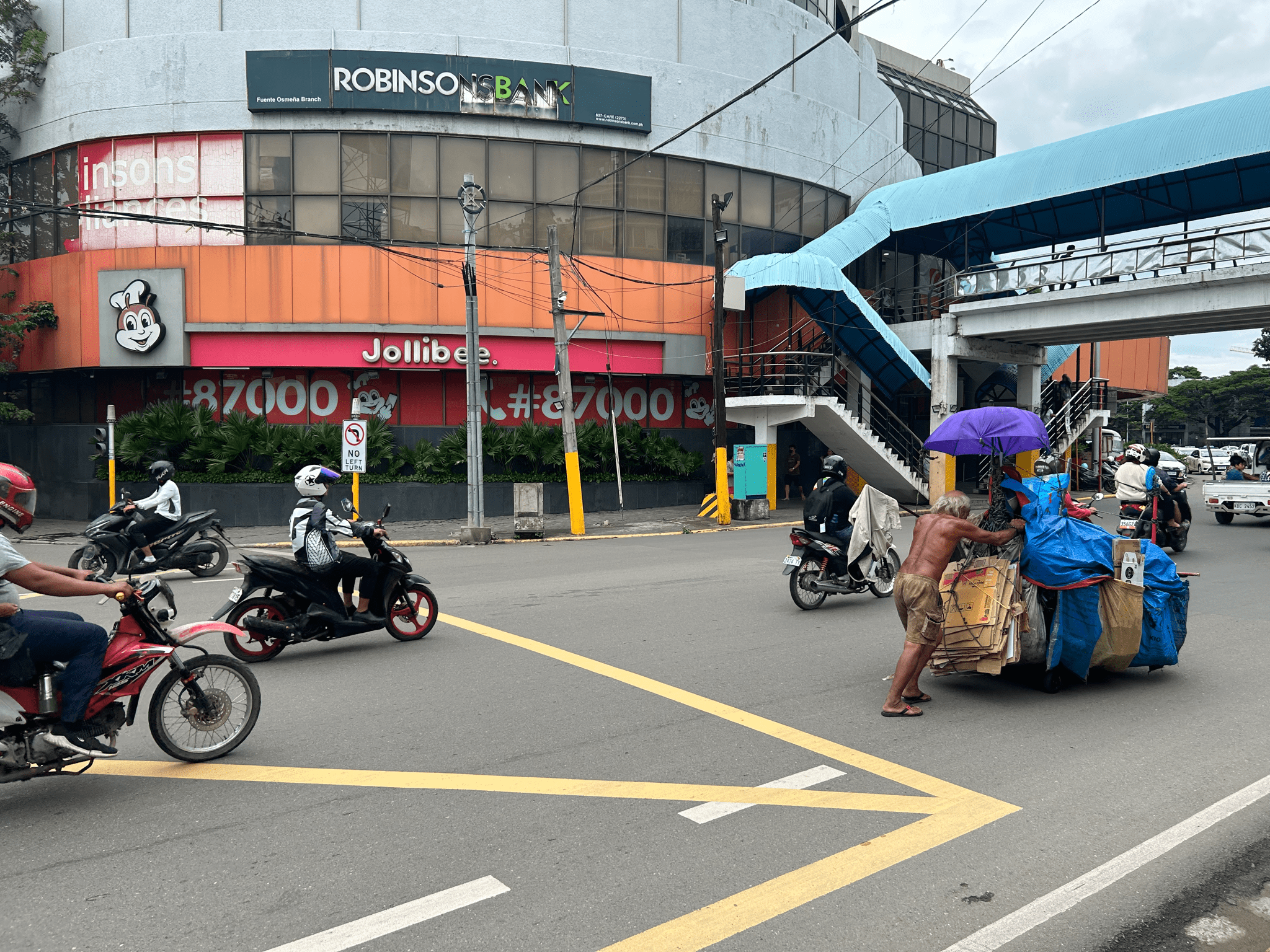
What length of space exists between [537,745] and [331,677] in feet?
8.42

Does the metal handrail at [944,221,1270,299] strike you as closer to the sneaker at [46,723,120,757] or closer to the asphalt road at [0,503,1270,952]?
the asphalt road at [0,503,1270,952]

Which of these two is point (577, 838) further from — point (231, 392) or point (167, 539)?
point (231, 392)

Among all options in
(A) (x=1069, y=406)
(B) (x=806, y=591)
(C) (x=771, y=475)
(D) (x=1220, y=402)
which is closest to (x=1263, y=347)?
(D) (x=1220, y=402)

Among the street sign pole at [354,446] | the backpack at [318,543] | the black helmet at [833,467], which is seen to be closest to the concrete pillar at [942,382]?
the street sign pole at [354,446]

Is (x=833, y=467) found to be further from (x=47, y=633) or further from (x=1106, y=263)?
(x=1106, y=263)

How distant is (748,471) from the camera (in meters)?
22.7

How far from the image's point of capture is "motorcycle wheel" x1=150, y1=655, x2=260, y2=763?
5168 millimetres

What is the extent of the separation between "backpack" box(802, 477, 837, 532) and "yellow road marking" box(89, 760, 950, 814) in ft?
18.7

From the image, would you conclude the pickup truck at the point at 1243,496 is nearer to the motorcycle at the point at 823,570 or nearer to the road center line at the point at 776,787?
the motorcycle at the point at 823,570

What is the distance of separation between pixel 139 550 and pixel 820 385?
17153 millimetres

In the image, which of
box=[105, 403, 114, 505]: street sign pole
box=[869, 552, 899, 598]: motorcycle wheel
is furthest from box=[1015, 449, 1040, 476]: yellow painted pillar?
box=[105, 403, 114, 505]: street sign pole

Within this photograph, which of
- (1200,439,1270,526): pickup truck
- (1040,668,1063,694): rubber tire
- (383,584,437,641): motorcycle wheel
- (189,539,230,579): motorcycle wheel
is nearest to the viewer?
Answer: (1040,668,1063,694): rubber tire

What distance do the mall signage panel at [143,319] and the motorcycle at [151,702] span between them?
19.5 metres

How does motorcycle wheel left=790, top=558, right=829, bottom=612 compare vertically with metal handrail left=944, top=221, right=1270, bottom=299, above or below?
below
